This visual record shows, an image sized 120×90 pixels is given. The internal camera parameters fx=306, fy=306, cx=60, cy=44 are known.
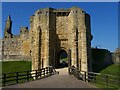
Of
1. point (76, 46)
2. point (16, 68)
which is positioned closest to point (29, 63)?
point (16, 68)

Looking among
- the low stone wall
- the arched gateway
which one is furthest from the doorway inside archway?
the low stone wall

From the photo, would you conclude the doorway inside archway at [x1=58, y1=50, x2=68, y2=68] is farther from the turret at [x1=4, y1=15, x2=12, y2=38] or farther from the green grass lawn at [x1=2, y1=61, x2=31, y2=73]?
the turret at [x1=4, y1=15, x2=12, y2=38]

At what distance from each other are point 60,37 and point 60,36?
0.13 meters

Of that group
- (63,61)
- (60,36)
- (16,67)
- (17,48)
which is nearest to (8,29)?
(17,48)

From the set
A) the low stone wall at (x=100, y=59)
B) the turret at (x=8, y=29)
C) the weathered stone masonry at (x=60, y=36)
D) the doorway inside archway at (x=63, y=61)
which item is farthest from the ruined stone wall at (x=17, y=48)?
the low stone wall at (x=100, y=59)

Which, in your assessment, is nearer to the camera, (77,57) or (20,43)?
(77,57)

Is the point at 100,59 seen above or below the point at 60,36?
below

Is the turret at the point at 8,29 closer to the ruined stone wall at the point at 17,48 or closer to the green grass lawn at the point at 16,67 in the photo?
the ruined stone wall at the point at 17,48

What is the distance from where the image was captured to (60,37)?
1523 inches

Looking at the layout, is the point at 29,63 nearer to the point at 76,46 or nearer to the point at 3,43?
the point at 76,46

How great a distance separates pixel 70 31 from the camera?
3856 cm

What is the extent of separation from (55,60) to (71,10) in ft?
21.8

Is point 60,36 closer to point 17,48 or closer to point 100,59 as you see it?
point 100,59

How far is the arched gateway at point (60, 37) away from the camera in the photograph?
3728cm
